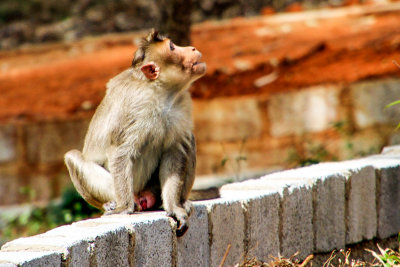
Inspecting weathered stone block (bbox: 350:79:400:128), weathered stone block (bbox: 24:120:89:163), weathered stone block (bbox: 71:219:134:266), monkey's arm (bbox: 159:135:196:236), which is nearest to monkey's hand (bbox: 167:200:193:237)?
monkey's arm (bbox: 159:135:196:236)

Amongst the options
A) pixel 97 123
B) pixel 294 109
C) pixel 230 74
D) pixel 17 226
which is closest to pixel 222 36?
pixel 230 74

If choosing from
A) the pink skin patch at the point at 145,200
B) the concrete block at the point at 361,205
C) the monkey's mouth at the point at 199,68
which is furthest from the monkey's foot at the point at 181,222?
the concrete block at the point at 361,205

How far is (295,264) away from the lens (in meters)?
4.68

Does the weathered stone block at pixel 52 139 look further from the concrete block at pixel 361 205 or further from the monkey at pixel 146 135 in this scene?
the concrete block at pixel 361 205

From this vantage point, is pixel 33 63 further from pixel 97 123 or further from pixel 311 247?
pixel 311 247

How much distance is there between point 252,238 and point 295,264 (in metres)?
0.34

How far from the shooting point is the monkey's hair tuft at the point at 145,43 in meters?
4.99

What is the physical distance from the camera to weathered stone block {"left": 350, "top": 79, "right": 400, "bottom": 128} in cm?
871

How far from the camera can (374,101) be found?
28.9 feet

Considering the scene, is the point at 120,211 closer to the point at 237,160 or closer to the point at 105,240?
the point at 105,240

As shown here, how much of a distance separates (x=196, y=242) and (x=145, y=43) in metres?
1.54

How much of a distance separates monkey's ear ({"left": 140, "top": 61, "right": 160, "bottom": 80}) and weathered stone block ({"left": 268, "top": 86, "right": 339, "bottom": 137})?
4.47 metres

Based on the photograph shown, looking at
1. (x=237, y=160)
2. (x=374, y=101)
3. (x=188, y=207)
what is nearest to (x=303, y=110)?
(x=374, y=101)

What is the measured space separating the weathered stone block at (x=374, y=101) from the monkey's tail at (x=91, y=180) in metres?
4.58
